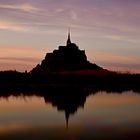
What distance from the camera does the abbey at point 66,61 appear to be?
11962 centimetres

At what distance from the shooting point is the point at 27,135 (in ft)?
74.9

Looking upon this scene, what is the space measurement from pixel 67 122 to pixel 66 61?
302 feet

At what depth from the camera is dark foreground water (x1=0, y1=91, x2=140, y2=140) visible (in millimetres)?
23438

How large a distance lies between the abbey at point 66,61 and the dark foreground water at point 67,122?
7868 centimetres

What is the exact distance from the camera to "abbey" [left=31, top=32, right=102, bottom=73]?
119625 millimetres

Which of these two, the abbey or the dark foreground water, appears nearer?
the dark foreground water

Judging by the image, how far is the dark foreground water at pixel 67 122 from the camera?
23.4 metres

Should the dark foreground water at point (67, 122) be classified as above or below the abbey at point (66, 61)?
below

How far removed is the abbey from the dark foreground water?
3098 inches

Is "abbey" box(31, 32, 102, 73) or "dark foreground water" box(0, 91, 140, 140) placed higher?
"abbey" box(31, 32, 102, 73)

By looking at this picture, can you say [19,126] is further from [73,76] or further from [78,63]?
[78,63]

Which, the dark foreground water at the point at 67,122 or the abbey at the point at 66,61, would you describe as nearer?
the dark foreground water at the point at 67,122

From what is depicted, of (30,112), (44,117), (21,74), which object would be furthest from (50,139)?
(21,74)

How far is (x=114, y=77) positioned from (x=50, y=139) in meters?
85.0
